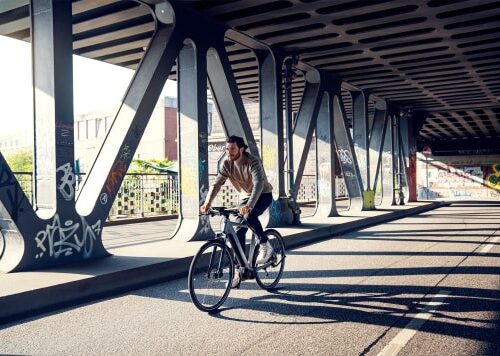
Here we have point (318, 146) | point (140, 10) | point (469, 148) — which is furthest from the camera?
point (469, 148)

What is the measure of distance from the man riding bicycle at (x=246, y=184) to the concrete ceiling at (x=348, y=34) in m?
4.38

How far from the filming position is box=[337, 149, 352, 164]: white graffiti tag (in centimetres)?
1727

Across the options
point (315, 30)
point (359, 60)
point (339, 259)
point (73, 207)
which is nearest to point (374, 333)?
point (339, 259)

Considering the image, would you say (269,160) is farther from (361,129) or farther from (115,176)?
(361,129)

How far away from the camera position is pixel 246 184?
592 cm

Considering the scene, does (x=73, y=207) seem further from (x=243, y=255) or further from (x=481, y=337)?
(x=481, y=337)

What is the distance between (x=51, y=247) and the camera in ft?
21.9

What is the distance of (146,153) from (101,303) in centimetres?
A: 5324

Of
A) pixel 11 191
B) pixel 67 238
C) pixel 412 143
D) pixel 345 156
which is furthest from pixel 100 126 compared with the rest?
pixel 11 191

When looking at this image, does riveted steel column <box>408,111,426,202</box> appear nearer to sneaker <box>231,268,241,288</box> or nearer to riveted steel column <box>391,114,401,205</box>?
riveted steel column <box>391,114,401,205</box>

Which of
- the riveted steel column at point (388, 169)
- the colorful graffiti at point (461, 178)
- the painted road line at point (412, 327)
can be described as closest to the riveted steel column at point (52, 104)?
the painted road line at point (412, 327)

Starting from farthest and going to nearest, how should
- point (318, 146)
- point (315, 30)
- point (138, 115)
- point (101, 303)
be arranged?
point (318, 146), point (315, 30), point (138, 115), point (101, 303)

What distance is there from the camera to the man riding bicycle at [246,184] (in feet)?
18.6

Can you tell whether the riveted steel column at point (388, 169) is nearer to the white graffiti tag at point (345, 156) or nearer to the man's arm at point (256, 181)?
the white graffiti tag at point (345, 156)
